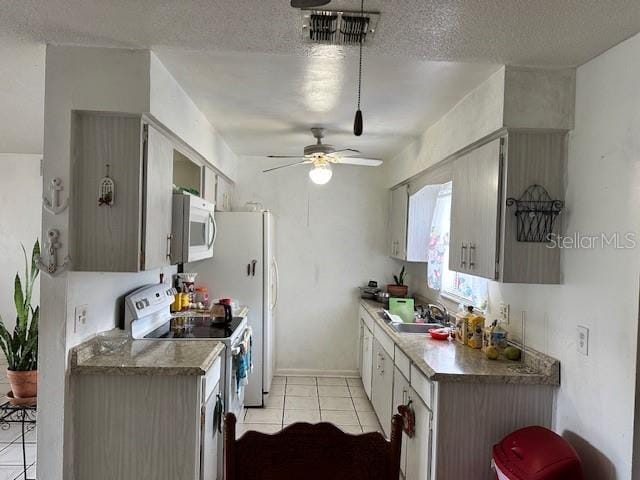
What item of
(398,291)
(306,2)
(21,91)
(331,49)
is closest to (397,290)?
(398,291)

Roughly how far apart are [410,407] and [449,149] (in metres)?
1.59

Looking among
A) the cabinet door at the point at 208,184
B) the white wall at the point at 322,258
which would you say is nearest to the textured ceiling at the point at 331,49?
the cabinet door at the point at 208,184

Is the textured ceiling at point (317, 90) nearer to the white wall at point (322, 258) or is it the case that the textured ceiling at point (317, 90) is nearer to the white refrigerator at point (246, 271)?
the white refrigerator at point (246, 271)

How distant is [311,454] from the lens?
49.5 inches

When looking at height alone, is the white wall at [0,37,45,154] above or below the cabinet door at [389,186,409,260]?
above

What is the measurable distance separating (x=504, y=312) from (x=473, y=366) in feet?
1.77

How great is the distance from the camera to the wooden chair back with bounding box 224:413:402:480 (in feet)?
4.04

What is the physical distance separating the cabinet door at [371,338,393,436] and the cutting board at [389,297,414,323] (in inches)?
12.1

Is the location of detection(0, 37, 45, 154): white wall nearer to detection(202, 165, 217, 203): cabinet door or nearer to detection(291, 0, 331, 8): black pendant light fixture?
detection(202, 165, 217, 203): cabinet door

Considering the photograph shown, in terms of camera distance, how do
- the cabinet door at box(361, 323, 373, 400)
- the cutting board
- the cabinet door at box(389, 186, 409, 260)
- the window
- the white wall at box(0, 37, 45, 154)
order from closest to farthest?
the white wall at box(0, 37, 45, 154)
the window
the cutting board
the cabinet door at box(361, 323, 373, 400)
the cabinet door at box(389, 186, 409, 260)

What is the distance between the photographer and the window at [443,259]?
344 cm

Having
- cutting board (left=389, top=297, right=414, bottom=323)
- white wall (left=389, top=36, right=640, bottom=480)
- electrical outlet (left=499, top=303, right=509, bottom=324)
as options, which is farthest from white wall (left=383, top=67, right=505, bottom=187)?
cutting board (left=389, top=297, right=414, bottom=323)

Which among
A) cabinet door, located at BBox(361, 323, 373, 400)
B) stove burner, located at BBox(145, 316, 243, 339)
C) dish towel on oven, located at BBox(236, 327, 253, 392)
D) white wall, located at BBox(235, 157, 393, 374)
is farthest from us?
white wall, located at BBox(235, 157, 393, 374)

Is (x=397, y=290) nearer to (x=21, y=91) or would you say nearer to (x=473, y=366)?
(x=473, y=366)
